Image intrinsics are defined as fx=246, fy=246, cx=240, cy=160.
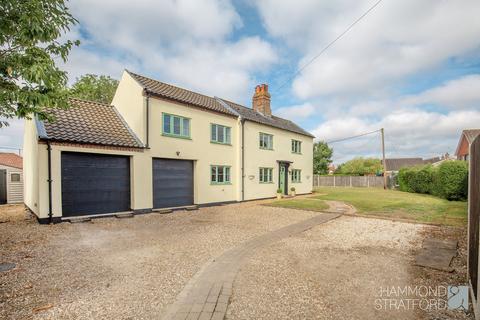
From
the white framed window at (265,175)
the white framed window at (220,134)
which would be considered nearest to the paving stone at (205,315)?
the white framed window at (220,134)

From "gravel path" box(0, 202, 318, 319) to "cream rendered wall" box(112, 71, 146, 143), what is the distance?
16.8 feet

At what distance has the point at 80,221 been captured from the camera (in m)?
10.5

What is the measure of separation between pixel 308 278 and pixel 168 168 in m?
10.9

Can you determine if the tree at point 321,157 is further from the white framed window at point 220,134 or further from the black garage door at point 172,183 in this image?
the black garage door at point 172,183

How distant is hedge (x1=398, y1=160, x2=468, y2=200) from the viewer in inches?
666

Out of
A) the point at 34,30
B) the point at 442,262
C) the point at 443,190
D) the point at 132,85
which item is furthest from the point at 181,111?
the point at 443,190

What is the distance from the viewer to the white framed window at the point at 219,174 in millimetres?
16359

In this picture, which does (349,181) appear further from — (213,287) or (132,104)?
(213,287)

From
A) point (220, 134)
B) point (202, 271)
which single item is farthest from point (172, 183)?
point (202, 271)

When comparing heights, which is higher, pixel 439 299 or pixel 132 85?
pixel 132 85

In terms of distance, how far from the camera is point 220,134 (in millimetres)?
17000

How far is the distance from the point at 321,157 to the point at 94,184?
153ft

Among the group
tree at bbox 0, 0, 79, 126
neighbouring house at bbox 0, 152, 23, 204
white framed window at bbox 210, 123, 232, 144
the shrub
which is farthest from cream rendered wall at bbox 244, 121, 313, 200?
neighbouring house at bbox 0, 152, 23, 204

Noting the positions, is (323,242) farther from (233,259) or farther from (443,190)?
(443,190)
